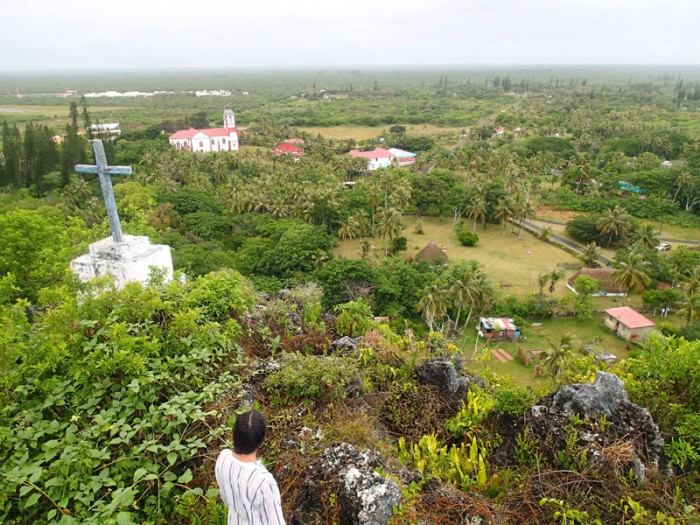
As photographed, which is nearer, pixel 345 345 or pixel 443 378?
pixel 443 378

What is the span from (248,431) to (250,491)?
37 centimetres

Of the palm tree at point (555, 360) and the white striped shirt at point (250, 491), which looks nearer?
the white striped shirt at point (250, 491)

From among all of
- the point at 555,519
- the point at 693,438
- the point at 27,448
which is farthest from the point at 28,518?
the point at 693,438

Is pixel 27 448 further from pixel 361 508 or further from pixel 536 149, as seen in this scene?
pixel 536 149

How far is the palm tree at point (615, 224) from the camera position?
29.9m

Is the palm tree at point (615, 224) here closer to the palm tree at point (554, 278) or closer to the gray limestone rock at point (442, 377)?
the palm tree at point (554, 278)

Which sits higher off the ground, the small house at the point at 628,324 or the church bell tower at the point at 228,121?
the church bell tower at the point at 228,121

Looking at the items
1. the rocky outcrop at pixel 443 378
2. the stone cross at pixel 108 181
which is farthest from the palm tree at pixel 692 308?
the stone cross at pixel 108 181

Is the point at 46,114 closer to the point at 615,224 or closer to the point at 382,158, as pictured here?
the point at 382,158

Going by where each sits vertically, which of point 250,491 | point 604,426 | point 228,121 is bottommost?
point 604,426

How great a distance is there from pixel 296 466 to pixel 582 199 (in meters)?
42.4

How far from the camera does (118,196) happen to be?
33188mm

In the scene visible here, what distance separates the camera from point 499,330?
20156 mm

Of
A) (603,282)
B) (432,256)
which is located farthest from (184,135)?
(603,282)
